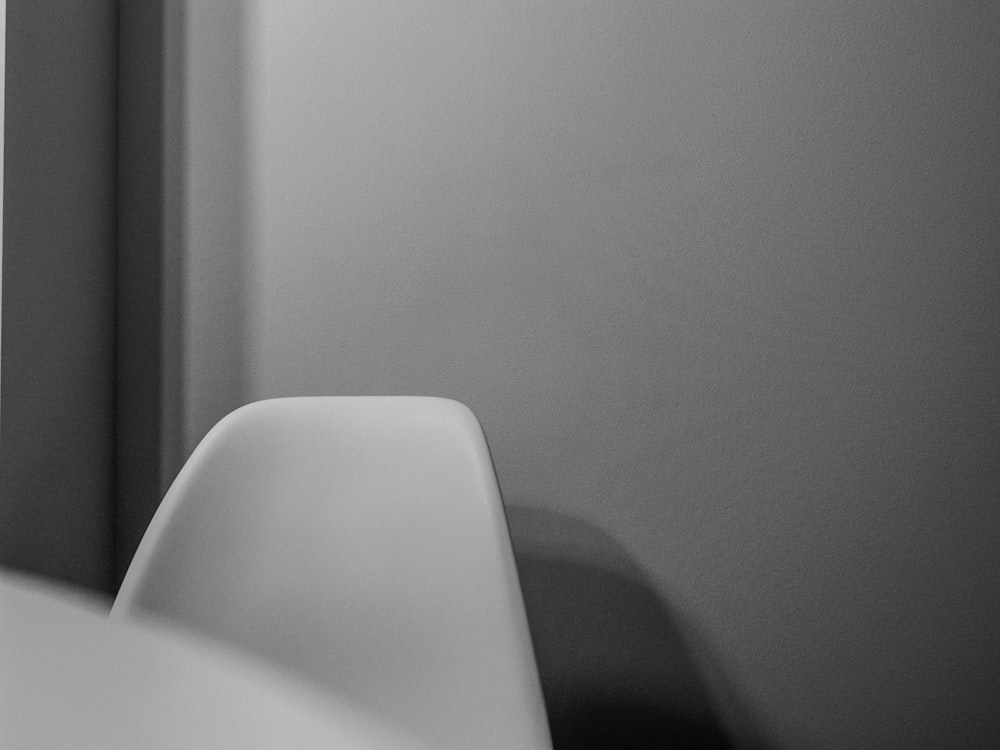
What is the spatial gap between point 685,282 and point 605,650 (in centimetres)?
56

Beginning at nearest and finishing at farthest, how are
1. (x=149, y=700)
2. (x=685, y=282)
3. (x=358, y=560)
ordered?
(x=149, y=700), (x=358, y=560), (x=685, y=282)

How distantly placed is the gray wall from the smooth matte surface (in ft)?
3.26

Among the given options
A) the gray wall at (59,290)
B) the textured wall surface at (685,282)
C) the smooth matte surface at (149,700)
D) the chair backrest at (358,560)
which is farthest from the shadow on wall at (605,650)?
the smooth matte surface at (149,700)

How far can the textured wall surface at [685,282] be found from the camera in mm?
977

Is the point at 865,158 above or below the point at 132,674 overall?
above

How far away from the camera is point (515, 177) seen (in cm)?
110

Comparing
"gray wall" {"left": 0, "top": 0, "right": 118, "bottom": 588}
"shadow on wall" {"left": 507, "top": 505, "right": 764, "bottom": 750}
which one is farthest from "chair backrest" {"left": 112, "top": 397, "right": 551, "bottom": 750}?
"gray wall" {"left": 0, "top": 0, "right": 118, "bottom": 588}

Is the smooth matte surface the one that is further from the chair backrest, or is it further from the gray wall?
the gray wall

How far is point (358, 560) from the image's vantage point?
665mm

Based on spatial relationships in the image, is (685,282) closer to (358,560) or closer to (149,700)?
(358,560)

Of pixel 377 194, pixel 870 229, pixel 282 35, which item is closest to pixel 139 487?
pixel 377 194

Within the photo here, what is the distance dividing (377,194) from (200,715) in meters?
1.10

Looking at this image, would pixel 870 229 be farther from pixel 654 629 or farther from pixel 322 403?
pixel 322 403

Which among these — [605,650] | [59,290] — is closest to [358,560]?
[605,650]
